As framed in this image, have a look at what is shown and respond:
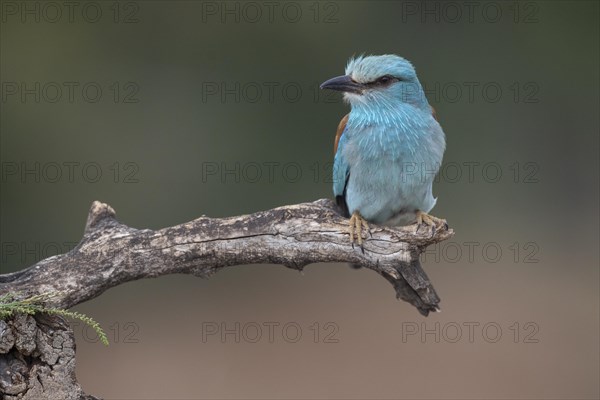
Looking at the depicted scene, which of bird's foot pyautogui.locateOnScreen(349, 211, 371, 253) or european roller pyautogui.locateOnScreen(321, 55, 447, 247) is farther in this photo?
european roller pyautogui.locateOnScreen(321, 55, 447, 247)

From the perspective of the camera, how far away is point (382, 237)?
9.80 feet

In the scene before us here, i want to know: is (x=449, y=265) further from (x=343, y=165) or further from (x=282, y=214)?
(x=282, y=214)

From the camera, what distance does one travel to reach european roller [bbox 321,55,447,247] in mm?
3307

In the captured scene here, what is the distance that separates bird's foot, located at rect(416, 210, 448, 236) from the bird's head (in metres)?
0.44

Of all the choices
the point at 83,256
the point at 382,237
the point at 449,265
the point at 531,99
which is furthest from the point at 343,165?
the point at 531,99

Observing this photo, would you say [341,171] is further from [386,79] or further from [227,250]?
[227,250]

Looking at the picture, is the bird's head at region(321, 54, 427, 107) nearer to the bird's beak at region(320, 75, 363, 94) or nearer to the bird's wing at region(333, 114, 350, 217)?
the bird's beak at region(320, 75, 363, 94)

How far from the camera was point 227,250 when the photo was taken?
2.93m

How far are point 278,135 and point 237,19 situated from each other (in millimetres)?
804
